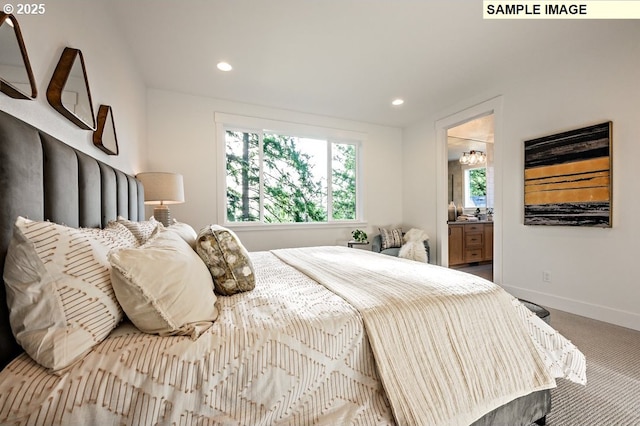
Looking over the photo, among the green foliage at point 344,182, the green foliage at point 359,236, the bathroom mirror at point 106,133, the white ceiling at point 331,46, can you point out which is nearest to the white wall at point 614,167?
the white ceiling at point 331,46

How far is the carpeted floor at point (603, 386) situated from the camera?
4.28 ft

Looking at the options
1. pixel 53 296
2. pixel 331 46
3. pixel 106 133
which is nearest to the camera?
pixel 53 296

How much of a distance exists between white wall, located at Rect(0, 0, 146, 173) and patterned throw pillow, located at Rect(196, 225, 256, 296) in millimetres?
847

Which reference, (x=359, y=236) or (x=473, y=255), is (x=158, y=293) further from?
(x=473, y=255)

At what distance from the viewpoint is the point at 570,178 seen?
2.64 meters

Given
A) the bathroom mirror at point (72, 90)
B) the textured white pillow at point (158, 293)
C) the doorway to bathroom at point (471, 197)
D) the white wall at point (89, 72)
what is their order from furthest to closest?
the doorway to bathroom at point (471, 197), the bathroom mirror at point (72, 90), the white wall at point (89, 72), the textured white pillow at point (158, 293)

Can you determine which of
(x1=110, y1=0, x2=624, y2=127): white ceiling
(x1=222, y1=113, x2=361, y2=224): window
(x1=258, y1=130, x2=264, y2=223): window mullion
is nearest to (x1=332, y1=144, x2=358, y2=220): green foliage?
(x1=222, y1=113, x2=361, y2=224): window

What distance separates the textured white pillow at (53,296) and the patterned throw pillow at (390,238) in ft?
12.4

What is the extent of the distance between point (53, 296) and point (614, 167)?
3841mm

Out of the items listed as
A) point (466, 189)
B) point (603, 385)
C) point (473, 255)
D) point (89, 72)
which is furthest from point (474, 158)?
point (89, 72)

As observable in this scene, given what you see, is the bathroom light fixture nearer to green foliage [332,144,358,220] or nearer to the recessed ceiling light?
green foliage [332,144,358,220]

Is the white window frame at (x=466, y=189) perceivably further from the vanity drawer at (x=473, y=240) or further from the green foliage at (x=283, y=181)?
the green foliage at (x=283, y=181)

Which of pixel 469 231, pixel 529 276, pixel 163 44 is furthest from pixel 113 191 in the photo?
pixel 469 231

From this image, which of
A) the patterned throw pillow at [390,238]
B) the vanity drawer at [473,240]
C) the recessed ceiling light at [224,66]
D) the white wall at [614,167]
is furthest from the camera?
the vanity drawer at [473,240]
